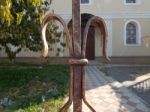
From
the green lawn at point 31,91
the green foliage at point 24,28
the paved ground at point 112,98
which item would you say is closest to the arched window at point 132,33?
the green foliage at point 24,28

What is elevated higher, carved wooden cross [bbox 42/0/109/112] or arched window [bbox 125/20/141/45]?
carved wooden cross [bbox 42/0/109/112]

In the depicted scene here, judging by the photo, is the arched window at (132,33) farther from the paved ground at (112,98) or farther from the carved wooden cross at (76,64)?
the carved wooden cross at (76,64)

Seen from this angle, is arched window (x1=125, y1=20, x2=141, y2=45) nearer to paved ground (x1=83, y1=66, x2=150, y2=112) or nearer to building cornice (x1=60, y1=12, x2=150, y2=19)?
building cornice (x1=60, y1=12, x2=150, y2=19)

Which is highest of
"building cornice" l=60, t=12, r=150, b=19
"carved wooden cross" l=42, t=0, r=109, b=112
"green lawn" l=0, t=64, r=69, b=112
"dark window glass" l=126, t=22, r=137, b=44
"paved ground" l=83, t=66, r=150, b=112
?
"building cornice" l=60, t=12, r=150, b=19

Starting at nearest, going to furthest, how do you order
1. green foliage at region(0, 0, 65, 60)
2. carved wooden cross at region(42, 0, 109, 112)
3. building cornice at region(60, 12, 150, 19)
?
carved wooden cross at region(42, 0, 109, 112) < green foliage at region(0, 0, 65, 60) < building cornice at region(60, 12, 150, 19)

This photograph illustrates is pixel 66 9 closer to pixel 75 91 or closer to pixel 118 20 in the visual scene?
pixel 118 20

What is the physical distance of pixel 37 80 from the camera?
13875mm

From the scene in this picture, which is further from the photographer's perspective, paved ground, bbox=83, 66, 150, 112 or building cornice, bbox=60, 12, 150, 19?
building cornice, bbox=60, 12, 150, 19

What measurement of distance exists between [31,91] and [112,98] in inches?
97.3

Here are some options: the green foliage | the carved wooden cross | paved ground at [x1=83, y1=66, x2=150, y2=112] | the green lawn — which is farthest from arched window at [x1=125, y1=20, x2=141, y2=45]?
the carved wooden cross

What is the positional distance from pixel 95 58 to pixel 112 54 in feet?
4.07

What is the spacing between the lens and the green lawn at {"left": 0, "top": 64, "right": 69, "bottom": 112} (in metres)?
9.73

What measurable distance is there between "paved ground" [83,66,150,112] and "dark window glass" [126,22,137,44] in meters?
12.3

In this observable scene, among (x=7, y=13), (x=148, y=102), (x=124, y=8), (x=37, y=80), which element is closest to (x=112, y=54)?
(x=124, y=8)
